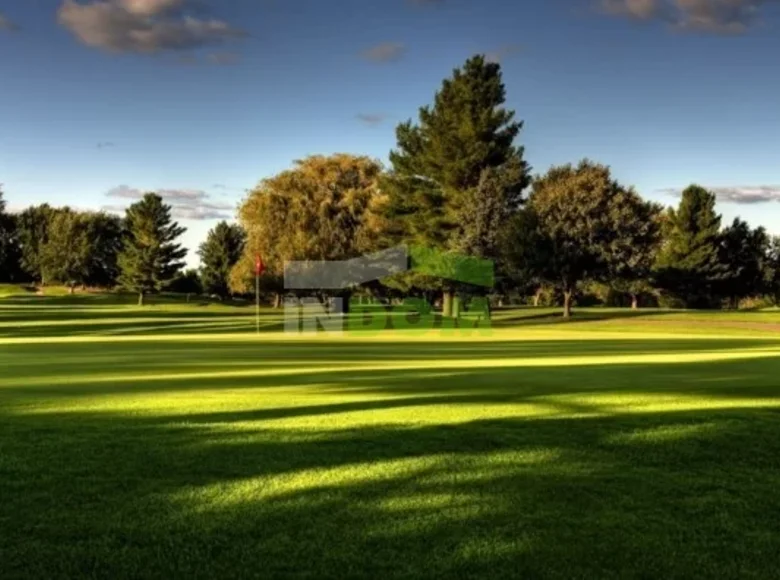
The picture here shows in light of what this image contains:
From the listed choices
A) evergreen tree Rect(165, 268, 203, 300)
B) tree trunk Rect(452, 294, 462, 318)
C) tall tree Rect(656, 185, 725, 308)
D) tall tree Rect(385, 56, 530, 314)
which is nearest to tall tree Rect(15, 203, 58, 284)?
evergreen tree Rect(165, 268, 203, 300)

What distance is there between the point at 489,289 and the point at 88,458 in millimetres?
51822

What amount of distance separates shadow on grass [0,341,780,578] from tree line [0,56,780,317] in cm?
4139

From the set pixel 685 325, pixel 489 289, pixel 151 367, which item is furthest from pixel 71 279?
pixel 151 367

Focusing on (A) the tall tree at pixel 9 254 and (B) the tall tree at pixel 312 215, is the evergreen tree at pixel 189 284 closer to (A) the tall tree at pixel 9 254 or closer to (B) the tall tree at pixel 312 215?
(A) the tall tree at pixel 9 254

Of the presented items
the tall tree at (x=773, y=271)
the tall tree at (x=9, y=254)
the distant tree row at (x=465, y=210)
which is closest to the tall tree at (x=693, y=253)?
the distant tree row at (x=465, y=210)

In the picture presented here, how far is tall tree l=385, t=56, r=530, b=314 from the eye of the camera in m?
58.9

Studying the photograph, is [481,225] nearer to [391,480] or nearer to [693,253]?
[693,253]

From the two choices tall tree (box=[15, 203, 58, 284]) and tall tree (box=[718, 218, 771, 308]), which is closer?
tall tree (box=[718, 218, 771, 308])

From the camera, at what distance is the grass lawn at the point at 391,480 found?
469 centimetres

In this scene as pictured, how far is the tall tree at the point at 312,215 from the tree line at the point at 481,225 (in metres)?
0.11

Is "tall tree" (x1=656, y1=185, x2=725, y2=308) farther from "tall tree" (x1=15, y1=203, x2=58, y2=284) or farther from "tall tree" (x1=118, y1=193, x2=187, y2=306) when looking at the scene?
"tall tree" (x1=15, y1=203, x2=58, y2=284)

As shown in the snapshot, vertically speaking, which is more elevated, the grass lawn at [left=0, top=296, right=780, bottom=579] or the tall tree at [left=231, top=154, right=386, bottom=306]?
the tall tree at [left=231, top=154, right=386, bottom=306]

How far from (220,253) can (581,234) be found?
7136 cm

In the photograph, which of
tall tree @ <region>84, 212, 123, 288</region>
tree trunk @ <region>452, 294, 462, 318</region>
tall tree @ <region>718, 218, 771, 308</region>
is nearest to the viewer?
tree trunk @ <region>452, 294, 462, 318</region>
